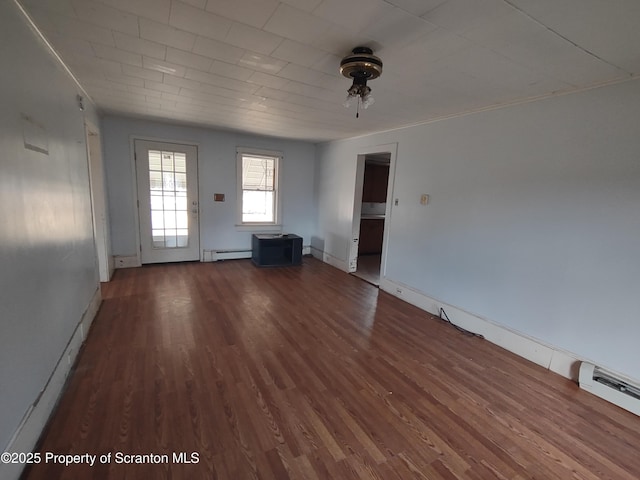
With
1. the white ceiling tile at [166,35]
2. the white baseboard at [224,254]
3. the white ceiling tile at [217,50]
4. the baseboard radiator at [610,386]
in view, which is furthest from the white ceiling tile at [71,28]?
the baseboard radiator at [610,386]

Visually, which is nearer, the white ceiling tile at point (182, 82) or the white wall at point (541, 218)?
the white wall at point (541, 218)

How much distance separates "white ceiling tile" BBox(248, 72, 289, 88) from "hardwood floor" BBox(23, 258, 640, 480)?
236 centimetres

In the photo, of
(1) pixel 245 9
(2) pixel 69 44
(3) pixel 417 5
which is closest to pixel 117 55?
(2) pixel 69 44

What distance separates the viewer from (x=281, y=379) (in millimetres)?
2203

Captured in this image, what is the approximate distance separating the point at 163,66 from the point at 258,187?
3438mm

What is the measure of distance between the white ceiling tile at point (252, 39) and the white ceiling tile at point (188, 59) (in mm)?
403

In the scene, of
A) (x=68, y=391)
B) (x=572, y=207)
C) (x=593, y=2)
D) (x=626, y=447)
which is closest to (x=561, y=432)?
(x=626, y=447)

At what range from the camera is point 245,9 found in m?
1.52

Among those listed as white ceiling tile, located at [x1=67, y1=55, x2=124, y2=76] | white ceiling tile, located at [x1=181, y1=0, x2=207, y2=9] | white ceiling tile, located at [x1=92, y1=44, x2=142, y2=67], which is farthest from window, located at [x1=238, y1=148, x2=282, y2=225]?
white ceiling tile, located at [x1=181, y1=0, x2=207, y2=9]

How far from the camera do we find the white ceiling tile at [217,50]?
6.15 feet

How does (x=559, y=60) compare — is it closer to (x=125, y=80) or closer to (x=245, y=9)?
(x=245, y=9)

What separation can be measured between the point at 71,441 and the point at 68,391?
52cm

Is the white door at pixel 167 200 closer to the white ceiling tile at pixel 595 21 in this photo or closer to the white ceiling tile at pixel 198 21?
the white ceiling tile at pixel 198 21

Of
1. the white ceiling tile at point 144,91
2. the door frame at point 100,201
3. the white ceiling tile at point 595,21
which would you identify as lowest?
the door frame at point 100,201
